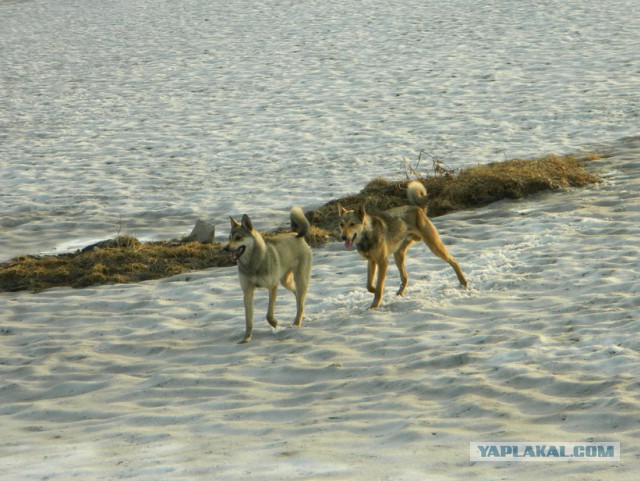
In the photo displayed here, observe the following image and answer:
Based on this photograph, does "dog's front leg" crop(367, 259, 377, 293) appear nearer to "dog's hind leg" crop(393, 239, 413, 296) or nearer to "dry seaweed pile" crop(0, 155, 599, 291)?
"dog's hind leg" crop(393, 239, 413, 296)

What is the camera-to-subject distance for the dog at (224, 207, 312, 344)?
931 centimetres

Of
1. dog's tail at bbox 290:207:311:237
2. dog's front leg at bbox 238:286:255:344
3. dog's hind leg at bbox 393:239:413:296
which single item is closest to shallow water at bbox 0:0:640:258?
dog's hind leg at bbox 393:239:413:296

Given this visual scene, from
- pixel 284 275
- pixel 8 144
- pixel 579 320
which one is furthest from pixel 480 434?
pixel 8 144

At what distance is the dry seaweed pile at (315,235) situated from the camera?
40.2ft

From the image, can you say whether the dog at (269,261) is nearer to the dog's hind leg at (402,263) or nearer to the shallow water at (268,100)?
the dog's hind leg at (402,263)

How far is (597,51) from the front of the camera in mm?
25281

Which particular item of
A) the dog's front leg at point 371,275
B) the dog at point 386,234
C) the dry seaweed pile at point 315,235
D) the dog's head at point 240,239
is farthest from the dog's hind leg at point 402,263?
the dry seaweed pile at point 315,235

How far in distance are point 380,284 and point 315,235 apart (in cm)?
299

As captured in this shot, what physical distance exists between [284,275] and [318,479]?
151 inches

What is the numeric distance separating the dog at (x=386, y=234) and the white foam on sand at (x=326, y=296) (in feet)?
1.03

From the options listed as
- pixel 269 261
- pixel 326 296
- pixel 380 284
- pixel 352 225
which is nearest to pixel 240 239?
pixel 269 261

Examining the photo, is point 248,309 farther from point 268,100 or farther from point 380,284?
point 268,100

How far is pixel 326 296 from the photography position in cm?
1084

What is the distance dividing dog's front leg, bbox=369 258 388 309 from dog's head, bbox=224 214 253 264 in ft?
4.99
